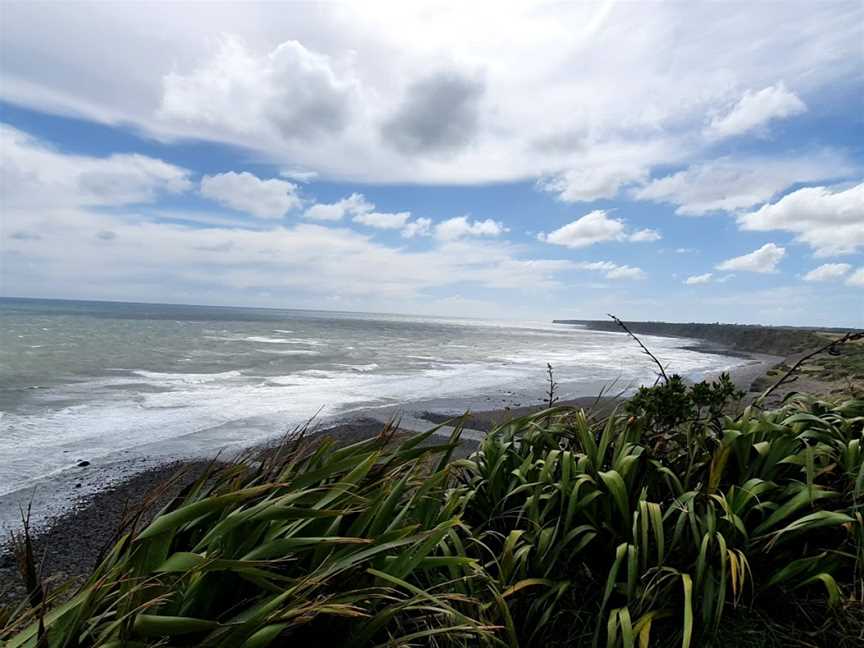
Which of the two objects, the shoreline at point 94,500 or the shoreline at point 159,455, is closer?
the shoreline at point 94,500

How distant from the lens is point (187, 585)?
69.0 inches

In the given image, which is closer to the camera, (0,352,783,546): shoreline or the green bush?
the green bush

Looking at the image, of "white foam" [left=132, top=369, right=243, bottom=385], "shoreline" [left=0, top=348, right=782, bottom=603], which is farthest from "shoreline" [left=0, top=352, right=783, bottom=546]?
"white foam" [left=132, top=369, right=243, bottom=385]

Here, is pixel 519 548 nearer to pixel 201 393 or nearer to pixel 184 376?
pixel 201 393

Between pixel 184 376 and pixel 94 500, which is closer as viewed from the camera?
pixel 94 500

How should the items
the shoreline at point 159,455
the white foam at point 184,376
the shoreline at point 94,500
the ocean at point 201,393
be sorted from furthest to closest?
the white foam at point 184,376 < the ocean at point 201,393 < the shoreline at point 159,455 < the shoreline at point 94,500

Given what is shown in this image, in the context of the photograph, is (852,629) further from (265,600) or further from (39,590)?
(39,590)

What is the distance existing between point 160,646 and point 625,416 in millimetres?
3057

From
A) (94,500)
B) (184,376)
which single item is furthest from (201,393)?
(94,500)

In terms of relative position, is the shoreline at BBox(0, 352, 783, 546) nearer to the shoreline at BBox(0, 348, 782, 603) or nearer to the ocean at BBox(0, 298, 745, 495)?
the shoreline at BBox(0, 348, 782, 603)

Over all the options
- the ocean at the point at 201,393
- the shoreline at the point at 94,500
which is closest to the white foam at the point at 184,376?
the ocean at the point at 201,393

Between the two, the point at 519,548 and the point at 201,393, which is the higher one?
the point at 519,548

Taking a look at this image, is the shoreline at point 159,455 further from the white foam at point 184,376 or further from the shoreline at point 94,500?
the white foam at point 184,376

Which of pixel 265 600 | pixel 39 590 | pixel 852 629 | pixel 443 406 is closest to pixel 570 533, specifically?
pixel 852 629
